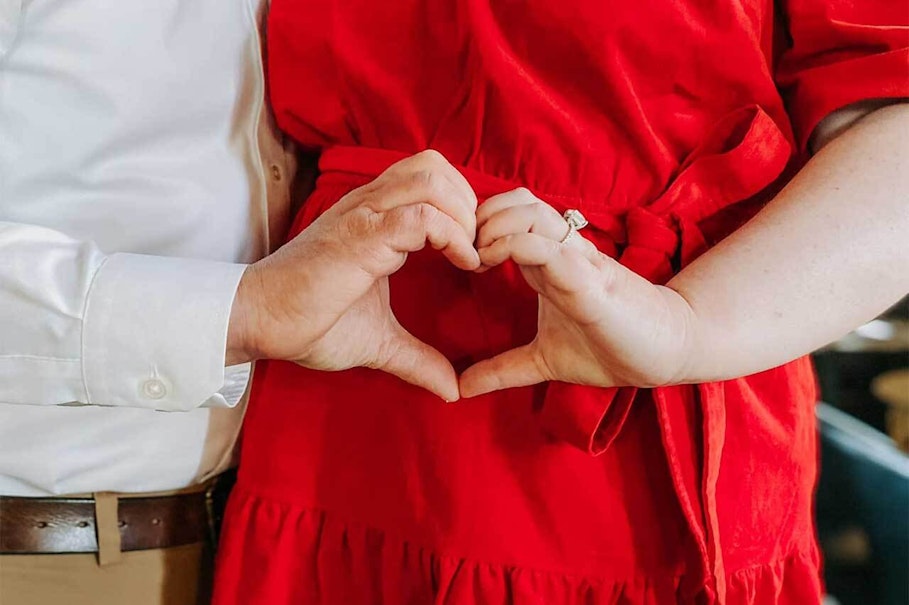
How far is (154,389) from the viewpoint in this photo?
0.59 m

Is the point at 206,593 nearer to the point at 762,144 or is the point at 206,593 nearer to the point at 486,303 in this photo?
the point at 486,303

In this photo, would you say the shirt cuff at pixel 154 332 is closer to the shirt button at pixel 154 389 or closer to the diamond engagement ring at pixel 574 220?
the shirt button at pixel 154 389

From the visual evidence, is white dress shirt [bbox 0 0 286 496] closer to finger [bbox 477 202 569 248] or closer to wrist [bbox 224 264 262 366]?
wrist [bbox 224 264 262 366]

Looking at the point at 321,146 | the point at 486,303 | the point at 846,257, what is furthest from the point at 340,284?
the point at 846,257

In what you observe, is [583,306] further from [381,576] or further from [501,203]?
[381,576]

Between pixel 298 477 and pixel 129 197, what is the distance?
27 cm

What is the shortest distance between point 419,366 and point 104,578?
35 cm

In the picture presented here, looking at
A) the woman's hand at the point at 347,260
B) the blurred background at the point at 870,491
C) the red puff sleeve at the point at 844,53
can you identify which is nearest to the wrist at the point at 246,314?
the woman's hand at the point at 347,260

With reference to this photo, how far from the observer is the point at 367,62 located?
0.68 m

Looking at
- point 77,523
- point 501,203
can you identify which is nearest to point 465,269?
point 501,203

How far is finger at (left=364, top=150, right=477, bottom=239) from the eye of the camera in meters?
0.54

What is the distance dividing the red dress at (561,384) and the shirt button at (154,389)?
0.14 meters

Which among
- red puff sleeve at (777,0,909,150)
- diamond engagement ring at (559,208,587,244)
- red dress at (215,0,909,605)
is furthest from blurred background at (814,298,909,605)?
diamond engagement ring at (559,208,587,244)

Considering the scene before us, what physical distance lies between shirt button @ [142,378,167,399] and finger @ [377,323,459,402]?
158mm
